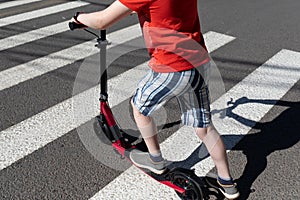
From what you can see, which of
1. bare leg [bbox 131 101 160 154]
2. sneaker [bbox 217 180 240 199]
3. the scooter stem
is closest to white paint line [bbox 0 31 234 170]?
the scooter stem

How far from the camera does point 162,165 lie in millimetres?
3361

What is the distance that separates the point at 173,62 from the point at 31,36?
4.11 meters

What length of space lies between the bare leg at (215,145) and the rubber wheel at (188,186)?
0.76 feet

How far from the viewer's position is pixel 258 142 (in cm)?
402

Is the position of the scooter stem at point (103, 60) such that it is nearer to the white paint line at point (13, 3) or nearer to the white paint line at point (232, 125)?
the white paint line at point (232, 125)

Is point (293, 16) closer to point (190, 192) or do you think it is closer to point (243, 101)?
point (243, 101)

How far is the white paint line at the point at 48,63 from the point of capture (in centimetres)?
514

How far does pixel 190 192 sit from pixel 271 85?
2.42 m

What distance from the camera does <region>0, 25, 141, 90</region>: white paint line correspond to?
16.9 ft

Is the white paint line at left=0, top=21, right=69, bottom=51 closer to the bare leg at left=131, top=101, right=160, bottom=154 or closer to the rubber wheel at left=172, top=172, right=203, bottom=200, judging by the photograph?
the bare leg at left=131, top=101, right=160, bottom=154

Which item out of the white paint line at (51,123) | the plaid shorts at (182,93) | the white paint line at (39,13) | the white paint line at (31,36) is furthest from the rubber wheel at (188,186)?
the white paint line at (39,13)

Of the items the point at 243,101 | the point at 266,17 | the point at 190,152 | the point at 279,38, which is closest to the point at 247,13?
the point at 266,17

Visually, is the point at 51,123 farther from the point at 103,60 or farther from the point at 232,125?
the point at 232,125

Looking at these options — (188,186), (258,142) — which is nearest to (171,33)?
(188,186)
